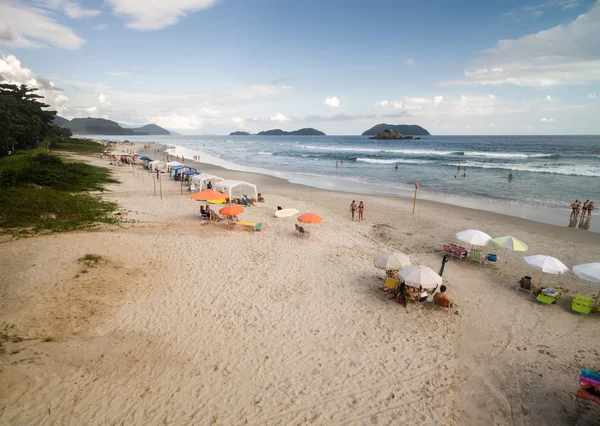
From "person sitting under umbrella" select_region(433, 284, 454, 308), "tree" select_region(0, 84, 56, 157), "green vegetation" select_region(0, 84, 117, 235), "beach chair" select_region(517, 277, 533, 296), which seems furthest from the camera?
"tree" select_region(0, 84, 56, 157)

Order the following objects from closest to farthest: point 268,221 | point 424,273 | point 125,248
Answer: point 424,273
point 125,248
point 268,221

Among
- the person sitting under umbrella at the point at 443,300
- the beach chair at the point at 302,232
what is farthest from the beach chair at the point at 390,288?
the beach chair at the point at 302,232

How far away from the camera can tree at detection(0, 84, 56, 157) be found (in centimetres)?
2809

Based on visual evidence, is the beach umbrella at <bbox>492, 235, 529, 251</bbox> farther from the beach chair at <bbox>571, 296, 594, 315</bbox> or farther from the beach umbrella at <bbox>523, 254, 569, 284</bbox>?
the beach chair at <bbox>571, 296, 594, 315</bbox>

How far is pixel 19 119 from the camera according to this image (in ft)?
97.6

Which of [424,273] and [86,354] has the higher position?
[424,273]

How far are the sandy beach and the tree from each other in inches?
1043

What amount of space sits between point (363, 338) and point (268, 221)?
9671 mm

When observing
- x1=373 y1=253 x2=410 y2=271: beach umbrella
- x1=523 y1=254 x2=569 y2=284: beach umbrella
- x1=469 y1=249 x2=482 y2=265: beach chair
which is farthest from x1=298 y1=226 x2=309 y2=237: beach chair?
x1=523 y1=254 x2=569 y2=284: beach umbrella

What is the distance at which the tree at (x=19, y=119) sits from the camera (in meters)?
28.1

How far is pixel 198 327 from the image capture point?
7.36m

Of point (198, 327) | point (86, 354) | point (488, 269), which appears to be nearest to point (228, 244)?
point (198, 327)

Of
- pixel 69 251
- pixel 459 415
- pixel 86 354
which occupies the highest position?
pixel 69 251

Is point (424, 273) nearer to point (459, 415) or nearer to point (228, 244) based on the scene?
point (459, 415)
